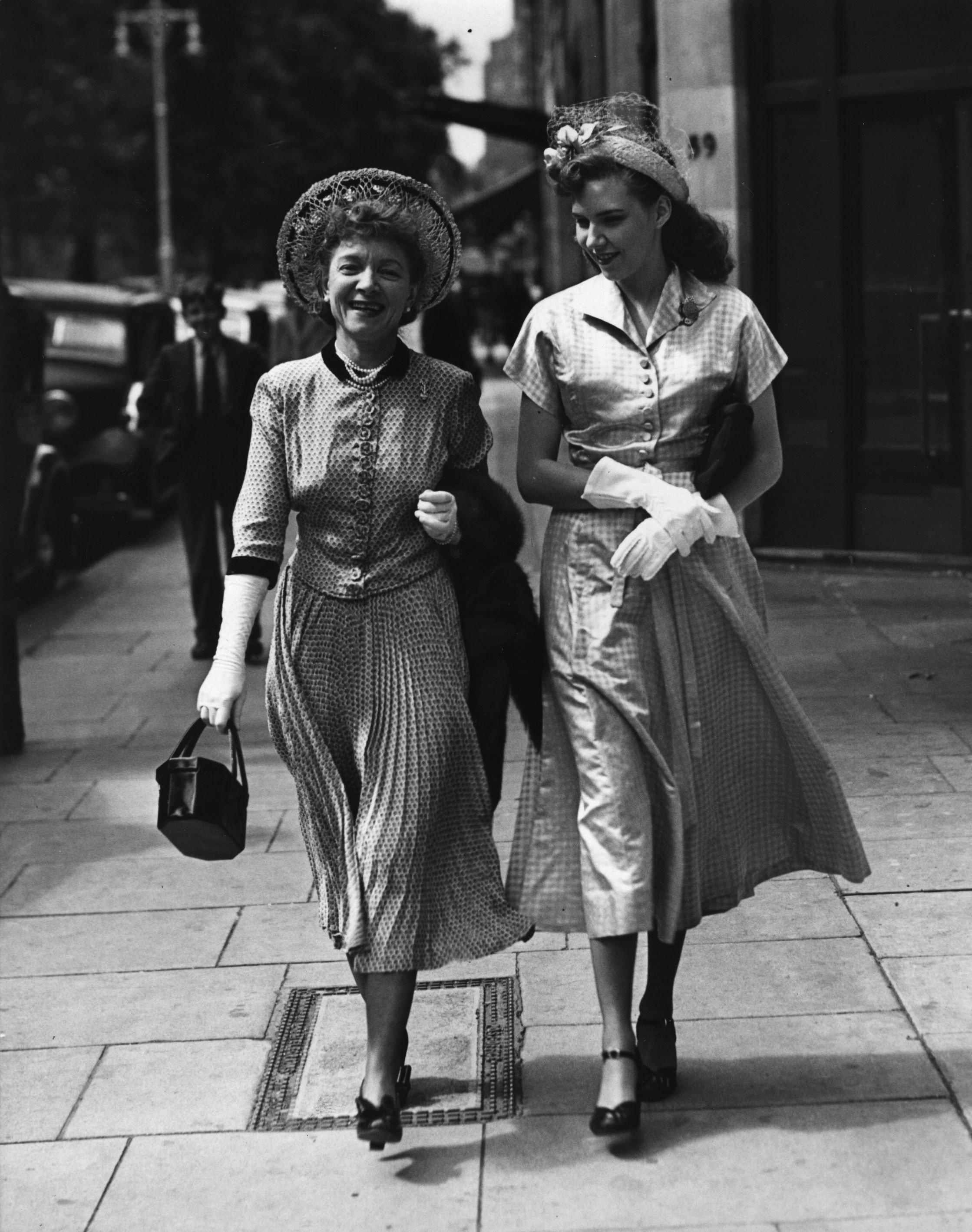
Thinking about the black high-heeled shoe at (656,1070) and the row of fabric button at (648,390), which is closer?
the row of fabric button at (648,390)

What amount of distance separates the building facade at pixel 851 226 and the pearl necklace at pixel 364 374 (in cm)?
697

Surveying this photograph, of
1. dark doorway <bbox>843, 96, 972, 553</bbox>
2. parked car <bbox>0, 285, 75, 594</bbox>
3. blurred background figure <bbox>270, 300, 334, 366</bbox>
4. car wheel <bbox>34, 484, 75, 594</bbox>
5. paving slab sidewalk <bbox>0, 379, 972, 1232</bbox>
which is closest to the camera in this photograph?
paving slab sidewalk <bbox>0, 379, 972, 1232</bbox>

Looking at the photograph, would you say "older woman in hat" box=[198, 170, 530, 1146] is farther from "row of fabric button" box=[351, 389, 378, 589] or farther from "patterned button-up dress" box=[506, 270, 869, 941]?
"patterned button-up dress" box=[506, 270, 869, 941]

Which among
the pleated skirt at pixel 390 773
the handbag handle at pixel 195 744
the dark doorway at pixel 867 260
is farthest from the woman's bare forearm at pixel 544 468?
the dark doorway at pixel 867 260

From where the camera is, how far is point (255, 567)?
3904mm

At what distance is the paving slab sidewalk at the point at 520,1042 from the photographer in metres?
3.59

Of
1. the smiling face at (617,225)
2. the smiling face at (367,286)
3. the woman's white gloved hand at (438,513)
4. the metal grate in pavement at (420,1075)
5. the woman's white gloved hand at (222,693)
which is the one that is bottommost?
the metal grate in pavement at (420,1075)

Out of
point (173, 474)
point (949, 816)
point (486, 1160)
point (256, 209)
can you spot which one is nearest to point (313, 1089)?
point (486, 1160)

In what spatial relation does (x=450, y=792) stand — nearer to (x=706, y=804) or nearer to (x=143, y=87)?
(x=706, y=804)

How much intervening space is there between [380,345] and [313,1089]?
1483 millimetres

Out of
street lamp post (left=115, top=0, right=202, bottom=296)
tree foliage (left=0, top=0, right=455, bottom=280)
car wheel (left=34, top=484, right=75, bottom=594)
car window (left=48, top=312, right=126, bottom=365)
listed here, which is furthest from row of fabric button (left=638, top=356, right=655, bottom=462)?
street lamp post (left=115, top=0, right=202, bottom=296)

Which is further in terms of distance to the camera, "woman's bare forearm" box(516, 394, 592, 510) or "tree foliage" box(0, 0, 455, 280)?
"tree foliage" box(0, 0, 455, 280)

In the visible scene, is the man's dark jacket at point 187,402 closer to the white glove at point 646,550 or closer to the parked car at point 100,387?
the parked car at point 100,387

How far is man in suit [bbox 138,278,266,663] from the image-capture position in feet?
30.9
